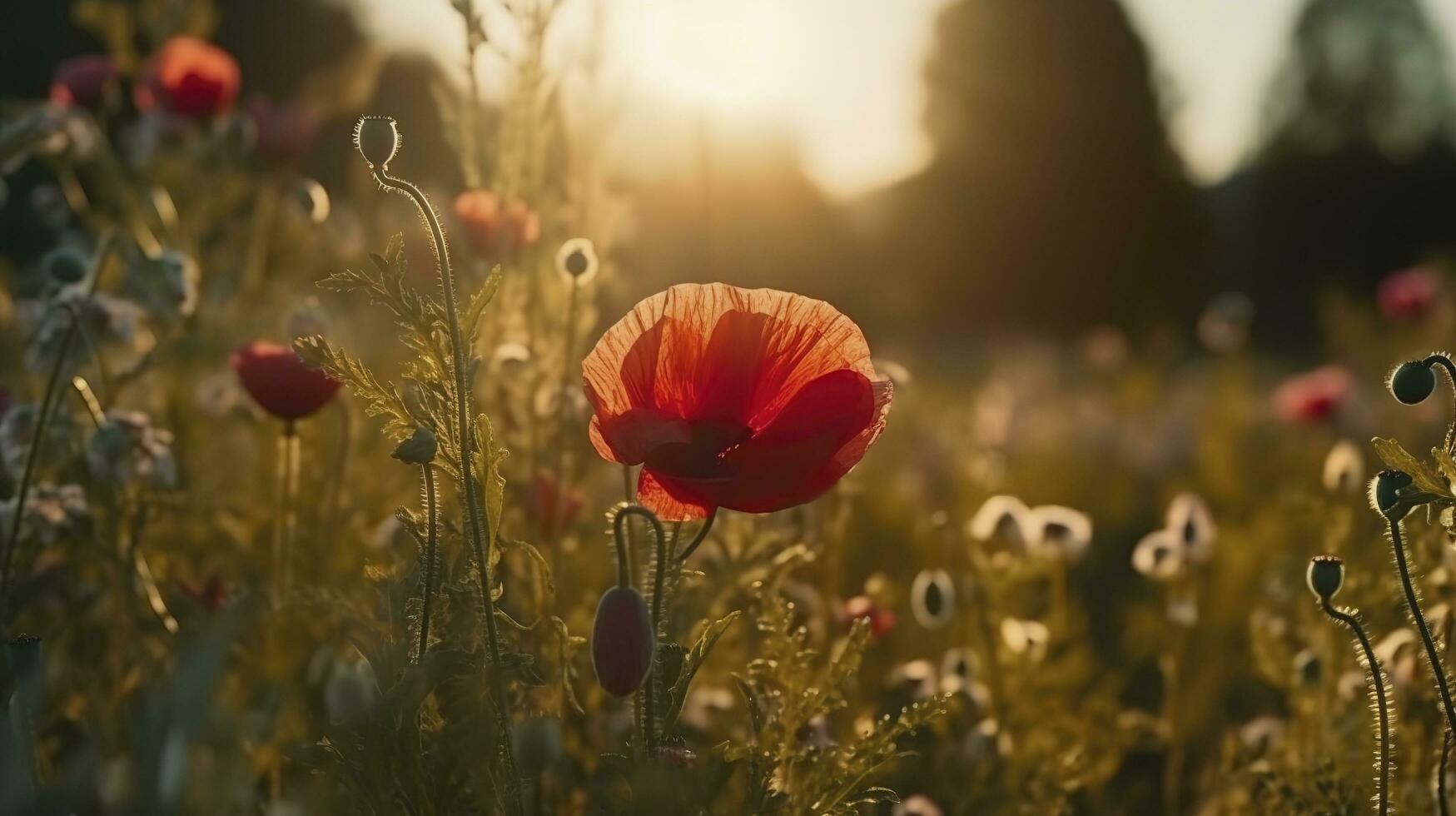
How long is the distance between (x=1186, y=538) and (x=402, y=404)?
1602 mm

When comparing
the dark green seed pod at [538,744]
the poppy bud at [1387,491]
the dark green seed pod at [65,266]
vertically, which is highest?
the dark green seed pod at [65,266]

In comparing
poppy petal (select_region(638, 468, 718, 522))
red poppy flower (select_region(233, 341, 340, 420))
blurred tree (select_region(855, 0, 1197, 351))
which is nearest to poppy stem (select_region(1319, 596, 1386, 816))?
poppy petal (select_region(638, 468, 718, 522))

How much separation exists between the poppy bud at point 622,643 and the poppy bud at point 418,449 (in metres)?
0.17

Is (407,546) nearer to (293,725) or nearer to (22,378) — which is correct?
(293,725)

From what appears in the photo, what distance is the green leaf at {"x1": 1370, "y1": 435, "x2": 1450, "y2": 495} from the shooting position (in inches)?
47.8

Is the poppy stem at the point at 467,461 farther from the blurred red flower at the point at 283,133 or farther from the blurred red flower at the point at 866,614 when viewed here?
the blurred red flower at the point at 283,133

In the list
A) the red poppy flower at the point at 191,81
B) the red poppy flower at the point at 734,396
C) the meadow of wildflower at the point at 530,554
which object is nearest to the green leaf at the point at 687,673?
the meadow of wildflower at the point at 530,554

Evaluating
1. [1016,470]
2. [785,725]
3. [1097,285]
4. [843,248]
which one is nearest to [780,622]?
[785,725]

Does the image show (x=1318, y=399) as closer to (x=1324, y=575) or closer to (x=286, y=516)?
(x=1324, y=575)

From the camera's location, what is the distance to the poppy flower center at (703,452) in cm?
118

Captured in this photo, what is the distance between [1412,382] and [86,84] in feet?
8.68

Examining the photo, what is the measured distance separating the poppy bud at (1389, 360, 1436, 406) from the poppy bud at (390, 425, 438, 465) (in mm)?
840

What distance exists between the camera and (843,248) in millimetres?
23906

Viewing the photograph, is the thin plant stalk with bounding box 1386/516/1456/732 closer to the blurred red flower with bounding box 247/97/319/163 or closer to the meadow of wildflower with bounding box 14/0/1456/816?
the meadow of wildflower with bounding box 14/0/1456/816
